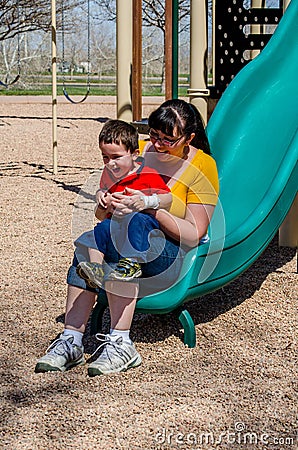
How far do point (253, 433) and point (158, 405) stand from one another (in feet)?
1.22

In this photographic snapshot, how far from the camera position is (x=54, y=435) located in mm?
2406

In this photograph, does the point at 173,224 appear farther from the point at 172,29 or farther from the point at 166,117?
the point at 172,29

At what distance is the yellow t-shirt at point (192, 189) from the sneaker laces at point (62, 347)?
2.22ft

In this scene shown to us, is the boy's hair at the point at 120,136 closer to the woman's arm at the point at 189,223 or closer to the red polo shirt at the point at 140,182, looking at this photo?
the red polo shirt at the point at 140,182

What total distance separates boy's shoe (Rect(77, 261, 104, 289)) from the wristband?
307 mm

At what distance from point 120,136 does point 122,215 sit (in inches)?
12.5

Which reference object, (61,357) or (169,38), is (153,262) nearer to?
(61,357)

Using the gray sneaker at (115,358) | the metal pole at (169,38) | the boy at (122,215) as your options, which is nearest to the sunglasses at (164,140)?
the boy at (122,215)

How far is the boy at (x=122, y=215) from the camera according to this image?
2.92 meters

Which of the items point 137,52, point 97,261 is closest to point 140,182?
point 97,261

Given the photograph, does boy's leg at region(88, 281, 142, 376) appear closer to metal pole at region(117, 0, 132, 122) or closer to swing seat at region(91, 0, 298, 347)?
swing seat at region(91, 0, 298, 347)

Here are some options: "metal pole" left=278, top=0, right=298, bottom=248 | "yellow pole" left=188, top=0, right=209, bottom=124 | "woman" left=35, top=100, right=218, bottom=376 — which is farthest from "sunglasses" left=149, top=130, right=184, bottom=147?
"yellow pole" left=188, top=0, right=209, bottom=124

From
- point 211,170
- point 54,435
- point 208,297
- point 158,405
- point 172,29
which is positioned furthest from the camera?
point 172,29

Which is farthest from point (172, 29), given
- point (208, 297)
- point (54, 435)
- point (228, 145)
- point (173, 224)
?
point (54, 435)
